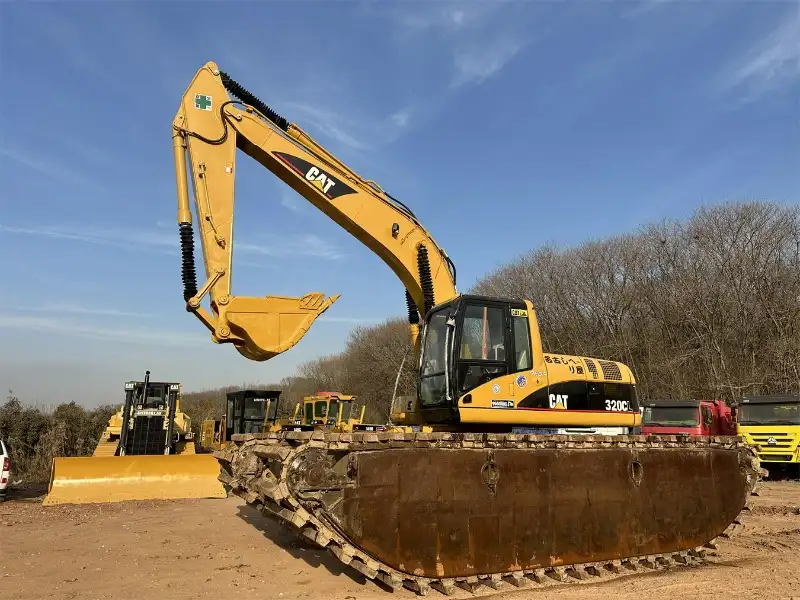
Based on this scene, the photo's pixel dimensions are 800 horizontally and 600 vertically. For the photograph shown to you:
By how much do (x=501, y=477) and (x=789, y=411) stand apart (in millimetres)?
16111

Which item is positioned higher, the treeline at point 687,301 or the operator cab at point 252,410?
the treeline at point 687,301

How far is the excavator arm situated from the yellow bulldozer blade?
20.6ft

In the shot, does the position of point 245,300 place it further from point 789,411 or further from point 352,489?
point 789,411

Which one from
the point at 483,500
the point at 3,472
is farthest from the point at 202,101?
the point at 3,472

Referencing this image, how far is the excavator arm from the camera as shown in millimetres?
7801

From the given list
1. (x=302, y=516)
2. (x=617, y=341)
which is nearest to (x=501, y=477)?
(x=302, y=516)

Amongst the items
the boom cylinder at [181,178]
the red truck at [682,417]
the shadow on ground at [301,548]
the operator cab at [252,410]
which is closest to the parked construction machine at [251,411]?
the operator cab at [252,410]

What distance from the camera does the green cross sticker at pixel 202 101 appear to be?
8.38 m

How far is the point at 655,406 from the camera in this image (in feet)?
65.7

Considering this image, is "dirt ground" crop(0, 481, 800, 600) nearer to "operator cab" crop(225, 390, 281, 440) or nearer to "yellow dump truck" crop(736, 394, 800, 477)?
"yellow dump truck" crop(736, 394, 800, 477)

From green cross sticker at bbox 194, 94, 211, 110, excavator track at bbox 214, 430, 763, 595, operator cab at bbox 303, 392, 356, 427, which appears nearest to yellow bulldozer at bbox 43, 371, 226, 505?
excavator track at bbox 214, 430, 763, 595

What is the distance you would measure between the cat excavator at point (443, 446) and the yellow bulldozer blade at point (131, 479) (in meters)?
5.83

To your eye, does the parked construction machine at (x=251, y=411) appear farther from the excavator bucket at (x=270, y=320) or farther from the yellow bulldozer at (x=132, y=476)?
the excavator bucket at (x=270, y=320)

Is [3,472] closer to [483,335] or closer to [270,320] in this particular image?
[270,320]
